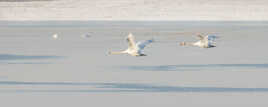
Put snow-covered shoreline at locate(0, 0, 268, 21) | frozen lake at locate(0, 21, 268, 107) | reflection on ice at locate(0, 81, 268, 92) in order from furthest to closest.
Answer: snow-covered shoreline at locate(0, 0, 268, 21) → reflection on ice at locate(0, 81, 268, 92) → frozen lake at locate(0, 21, 268, 107)

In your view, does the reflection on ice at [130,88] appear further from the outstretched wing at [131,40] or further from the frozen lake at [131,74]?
the outstretched wing at [131,40]

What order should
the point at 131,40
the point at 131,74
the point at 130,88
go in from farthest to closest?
the point at 131,40
the point at 131,74
the point at 130,88

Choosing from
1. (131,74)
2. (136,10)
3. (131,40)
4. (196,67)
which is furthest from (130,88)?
(136,10)

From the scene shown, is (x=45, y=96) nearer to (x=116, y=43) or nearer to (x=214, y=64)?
(x=214, y=64)

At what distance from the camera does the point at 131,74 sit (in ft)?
55.1

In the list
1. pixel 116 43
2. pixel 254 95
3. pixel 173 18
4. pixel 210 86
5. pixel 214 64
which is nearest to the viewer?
pixel 254 95

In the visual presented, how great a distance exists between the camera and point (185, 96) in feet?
45.1

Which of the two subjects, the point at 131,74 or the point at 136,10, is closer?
the point at 131,74

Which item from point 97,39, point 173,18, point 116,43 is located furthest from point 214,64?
point 173,18

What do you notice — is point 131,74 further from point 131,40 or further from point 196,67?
point 196,67

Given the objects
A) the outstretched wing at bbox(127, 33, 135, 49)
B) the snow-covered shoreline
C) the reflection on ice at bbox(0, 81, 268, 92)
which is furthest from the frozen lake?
the snow-covered shoreline

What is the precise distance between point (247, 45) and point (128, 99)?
37.5 ft

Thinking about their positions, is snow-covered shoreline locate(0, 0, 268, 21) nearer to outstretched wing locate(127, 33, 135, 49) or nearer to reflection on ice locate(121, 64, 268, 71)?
reflection on ice locate(121, 64, 268, 71)

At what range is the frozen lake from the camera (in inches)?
530
